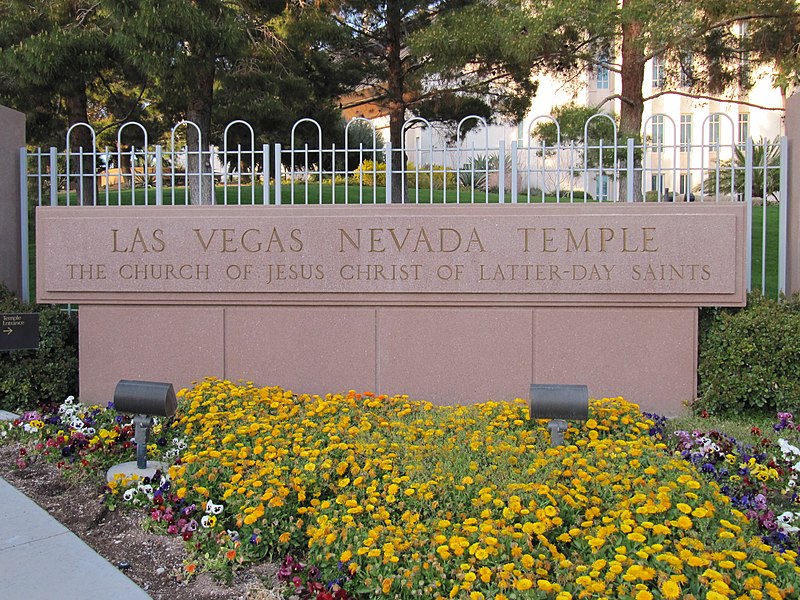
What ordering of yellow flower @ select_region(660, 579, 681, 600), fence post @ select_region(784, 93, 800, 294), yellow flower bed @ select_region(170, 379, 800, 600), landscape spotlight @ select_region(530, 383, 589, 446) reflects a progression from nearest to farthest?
yellow flower @ select_region(660, 579, 681, 600) < yellow flower bed @ select_region(170, 379, 800, 600) < landscape spotlight @ select_region(530, 383, 589, 446) < fence post @ select_region(784, 93, 800, 294)

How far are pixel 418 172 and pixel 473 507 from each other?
3.39 m

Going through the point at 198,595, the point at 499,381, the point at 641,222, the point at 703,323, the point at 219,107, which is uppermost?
the point at 219,107

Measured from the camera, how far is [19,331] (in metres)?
6.25

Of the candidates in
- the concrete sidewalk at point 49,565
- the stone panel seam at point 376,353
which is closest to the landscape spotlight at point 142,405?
the concrete sidewalk at point 49,565

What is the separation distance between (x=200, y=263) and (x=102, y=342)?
1091mm

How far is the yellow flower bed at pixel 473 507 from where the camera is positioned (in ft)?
9.75

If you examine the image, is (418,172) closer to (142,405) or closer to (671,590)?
(142,405)

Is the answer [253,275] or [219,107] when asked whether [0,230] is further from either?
[219,107]

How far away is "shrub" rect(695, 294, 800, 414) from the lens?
5691mm

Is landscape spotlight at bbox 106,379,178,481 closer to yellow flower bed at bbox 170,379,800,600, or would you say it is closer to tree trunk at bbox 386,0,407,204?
yellow flower bed at bbox 170,379,800,600

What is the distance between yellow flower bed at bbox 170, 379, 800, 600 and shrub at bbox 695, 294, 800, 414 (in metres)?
1.24

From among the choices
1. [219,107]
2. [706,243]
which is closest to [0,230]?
[706,243]

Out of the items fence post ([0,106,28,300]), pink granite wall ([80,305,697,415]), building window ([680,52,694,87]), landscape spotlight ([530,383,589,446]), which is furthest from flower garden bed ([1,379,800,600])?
building window ([680,52,694,87])

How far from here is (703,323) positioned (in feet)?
20.3
